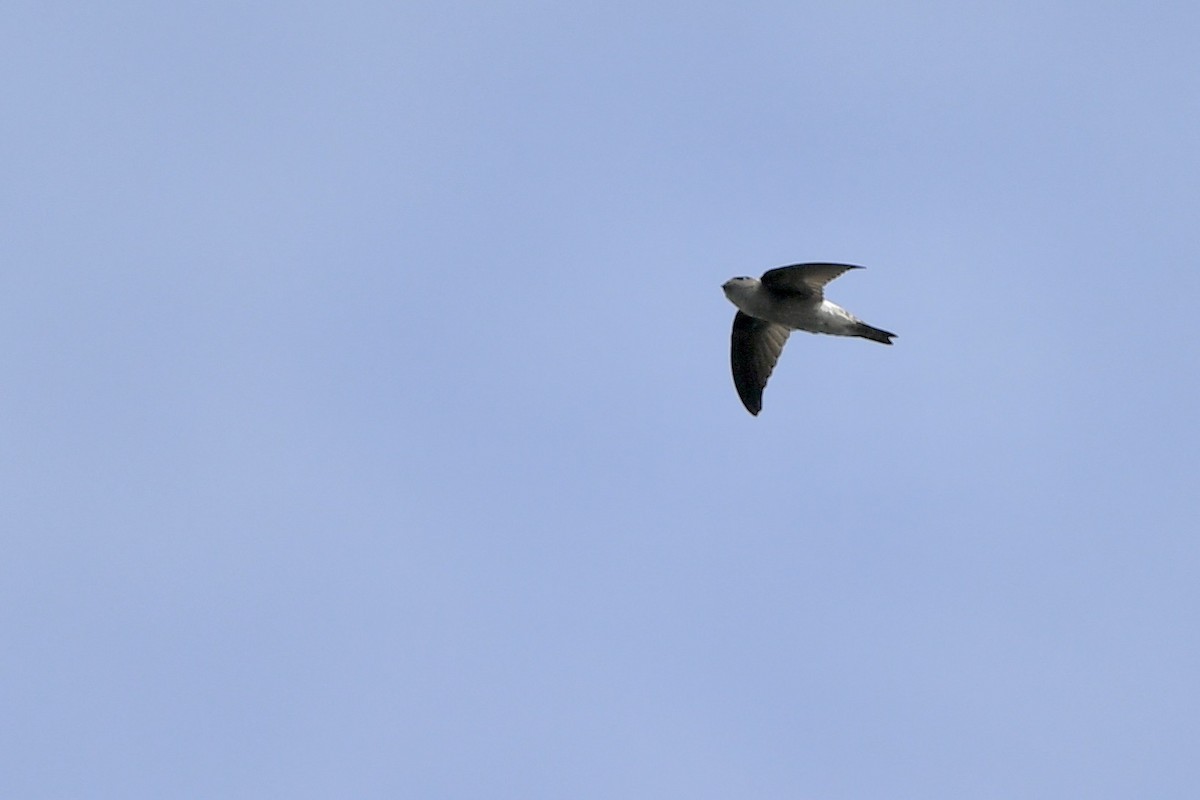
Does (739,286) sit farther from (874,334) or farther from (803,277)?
(874,334)

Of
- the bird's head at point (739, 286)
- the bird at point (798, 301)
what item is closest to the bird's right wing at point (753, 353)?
the bird at point (798, 301)

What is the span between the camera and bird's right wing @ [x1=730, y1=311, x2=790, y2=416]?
88.7ft

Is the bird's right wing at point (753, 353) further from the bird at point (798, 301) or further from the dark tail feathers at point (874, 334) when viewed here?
the dark tail feathers at point (874, 334)

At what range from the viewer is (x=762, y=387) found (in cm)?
2725

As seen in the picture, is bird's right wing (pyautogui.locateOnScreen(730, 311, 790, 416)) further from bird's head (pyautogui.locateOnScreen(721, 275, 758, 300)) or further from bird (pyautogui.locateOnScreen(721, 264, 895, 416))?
bird's head (pyautogui.locateOnScreen(721, 275, 758, 300))

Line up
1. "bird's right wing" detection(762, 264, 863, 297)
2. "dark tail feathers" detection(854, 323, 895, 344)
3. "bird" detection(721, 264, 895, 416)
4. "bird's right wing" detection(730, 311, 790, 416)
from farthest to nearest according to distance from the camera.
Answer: "bird's right wing" detection(730, 311, 790, 416) < "dark tail feathers" detection(854, 323, 895, 344) < "bird" detection(721, 264, 895, 416) < "bird's right wing" detection(762, 264, 863, 297)

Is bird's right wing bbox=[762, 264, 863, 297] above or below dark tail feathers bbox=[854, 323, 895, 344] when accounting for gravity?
above

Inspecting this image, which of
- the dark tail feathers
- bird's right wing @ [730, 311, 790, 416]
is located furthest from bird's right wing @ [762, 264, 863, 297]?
bird's right wing @ [730, 311, 790, 416]

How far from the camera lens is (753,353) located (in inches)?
1069

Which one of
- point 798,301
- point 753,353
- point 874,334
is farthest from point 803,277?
point 753,353

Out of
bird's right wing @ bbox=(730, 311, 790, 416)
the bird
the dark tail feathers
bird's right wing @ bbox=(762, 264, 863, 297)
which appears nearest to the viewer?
bird's right wing @ bbox=(762, 264, 863, 297)

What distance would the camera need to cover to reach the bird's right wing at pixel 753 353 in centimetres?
2705

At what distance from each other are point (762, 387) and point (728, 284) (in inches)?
85.3

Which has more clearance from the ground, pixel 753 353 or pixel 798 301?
pixel 753 353
